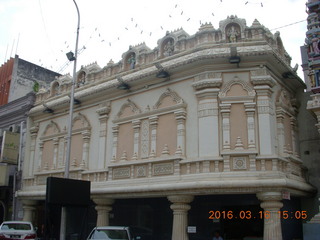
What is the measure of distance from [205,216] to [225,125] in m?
4.24

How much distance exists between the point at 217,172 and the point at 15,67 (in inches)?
784

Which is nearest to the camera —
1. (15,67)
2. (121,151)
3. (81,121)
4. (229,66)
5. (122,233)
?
(122,233)

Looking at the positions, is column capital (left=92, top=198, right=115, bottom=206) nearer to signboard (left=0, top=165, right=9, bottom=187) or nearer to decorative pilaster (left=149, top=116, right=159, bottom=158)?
decorative pilaster (left=149, top=116, right=159, bottom=158)

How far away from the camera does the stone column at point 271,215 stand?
13.6 m

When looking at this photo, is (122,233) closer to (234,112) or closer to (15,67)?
(234,112)

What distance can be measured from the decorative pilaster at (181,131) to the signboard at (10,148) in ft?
41.9

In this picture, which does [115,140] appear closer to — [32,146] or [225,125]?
[225,125]

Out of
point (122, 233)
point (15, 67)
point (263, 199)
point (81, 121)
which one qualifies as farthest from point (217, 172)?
point (15, 67)

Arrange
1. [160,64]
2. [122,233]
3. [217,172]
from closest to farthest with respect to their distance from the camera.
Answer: [122,233] < [217,172] < [160,64]

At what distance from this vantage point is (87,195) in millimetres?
15305

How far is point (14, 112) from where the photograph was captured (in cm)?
2558

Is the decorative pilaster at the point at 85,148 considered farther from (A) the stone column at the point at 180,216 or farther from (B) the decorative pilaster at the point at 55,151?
(A) the stone column at the point at 180,216

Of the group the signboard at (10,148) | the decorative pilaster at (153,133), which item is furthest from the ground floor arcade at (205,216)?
the signboard at (10,148)

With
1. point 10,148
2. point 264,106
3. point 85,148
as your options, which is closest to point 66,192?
point 85,148
